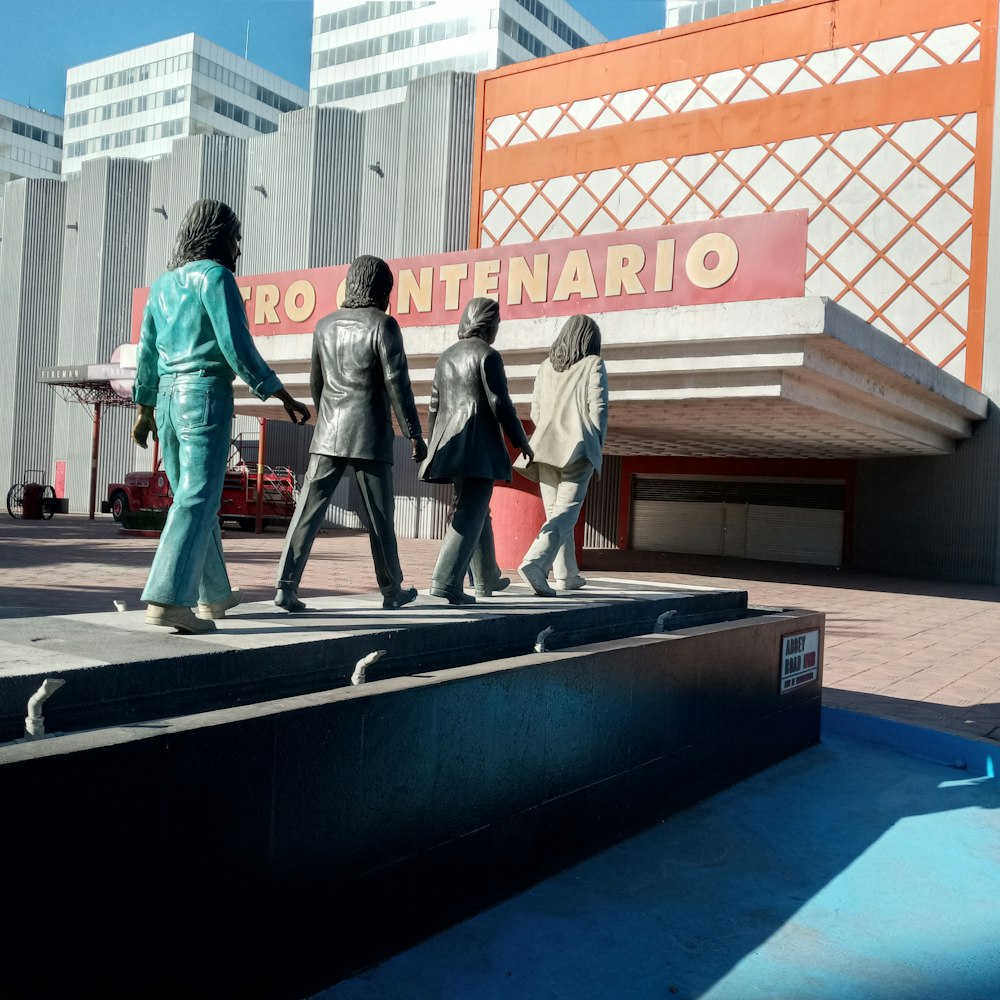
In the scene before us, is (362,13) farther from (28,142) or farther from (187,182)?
(187,182)

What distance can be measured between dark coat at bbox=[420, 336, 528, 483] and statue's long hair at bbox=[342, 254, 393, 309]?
24.0 inches

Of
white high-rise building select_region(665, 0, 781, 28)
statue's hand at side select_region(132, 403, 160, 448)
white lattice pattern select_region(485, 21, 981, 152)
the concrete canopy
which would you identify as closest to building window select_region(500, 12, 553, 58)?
white high-rise building select_region(665, 0, 781, 28)

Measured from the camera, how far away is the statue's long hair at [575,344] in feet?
20.5

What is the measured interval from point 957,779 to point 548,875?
2.98 meters

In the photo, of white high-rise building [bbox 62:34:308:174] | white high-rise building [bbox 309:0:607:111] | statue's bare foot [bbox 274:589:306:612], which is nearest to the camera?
statue's bare foot [bbox 274:589:306:612]

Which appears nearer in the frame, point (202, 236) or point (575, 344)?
point (202, 236)

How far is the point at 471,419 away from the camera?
5008 mm

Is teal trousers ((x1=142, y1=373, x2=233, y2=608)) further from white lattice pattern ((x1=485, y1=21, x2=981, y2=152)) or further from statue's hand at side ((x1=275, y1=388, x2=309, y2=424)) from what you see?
white lattice pattern ((x1=485, y1=21, x2=981, y2=152))

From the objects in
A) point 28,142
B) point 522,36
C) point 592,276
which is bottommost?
point 592,276

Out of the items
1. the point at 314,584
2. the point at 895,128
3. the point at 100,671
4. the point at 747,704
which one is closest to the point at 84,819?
the point at 100,671

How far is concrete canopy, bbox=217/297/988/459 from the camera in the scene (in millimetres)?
11336

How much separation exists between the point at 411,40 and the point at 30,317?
132 ft

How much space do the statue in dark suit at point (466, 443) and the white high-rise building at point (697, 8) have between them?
5843cm

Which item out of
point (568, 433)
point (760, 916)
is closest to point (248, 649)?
point (760, 916)
